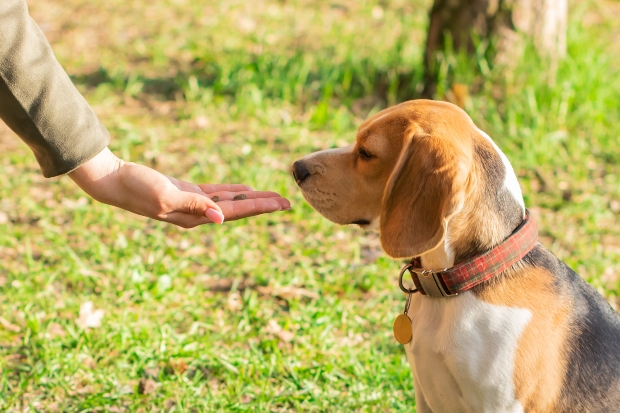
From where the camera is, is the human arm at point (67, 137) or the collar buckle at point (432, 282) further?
the collar buckle at point (432, 282)

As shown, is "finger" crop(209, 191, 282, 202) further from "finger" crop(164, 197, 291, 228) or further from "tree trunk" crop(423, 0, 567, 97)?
"tree trunk" crop(423, 0, 567, 97)

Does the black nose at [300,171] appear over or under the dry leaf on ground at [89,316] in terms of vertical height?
over

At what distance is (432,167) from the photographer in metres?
2.71

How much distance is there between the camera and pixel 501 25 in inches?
259

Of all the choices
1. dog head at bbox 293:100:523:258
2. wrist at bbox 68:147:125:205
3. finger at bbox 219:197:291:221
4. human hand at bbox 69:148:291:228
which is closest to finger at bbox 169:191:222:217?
human hand at bbox 69:148:291:228

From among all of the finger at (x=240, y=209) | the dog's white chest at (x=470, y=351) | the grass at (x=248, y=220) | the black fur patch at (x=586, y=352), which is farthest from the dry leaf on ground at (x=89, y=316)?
the black fur patch at (x=586, y=352)

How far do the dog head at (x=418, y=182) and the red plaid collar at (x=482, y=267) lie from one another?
6 cm

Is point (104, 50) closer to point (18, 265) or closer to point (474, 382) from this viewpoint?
→ point (18, 265)

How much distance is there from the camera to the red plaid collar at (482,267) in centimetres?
273

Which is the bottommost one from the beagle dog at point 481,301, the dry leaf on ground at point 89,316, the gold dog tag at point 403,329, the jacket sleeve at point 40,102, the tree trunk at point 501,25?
the dry leaf on ground at point 89,316

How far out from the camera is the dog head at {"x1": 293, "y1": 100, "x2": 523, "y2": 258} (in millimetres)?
2688

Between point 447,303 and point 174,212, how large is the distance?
3.79ft

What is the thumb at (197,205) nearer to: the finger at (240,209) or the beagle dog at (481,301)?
the finger at (240,209)

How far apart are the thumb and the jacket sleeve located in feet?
1.27
